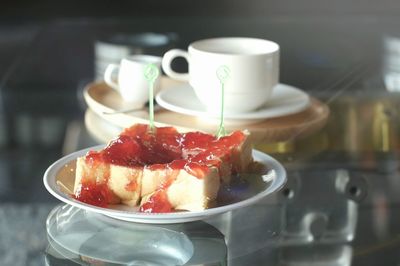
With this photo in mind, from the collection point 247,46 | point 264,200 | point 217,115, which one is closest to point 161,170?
point 264,200

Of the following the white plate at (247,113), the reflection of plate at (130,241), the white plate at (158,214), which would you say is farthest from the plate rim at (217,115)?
the reflection of plate at (130,241)

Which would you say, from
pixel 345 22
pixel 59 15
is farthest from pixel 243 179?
pixel 59 15

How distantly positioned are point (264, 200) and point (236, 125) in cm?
27

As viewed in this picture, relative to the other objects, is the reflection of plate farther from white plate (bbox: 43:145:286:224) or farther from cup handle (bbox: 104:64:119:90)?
cup handle (bbox: 104:64:119:90)

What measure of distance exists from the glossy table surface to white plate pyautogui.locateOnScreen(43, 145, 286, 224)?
0.03 meters

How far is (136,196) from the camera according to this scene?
0.91 metres

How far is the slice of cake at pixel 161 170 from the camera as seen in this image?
885 millimetres

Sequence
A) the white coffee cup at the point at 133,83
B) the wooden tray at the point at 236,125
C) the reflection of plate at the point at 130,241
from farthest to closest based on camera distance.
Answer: the white coffee cup at the point at 133,83
the wooden tray at the point at 236,125
the reflection of plate at the point at 130,241

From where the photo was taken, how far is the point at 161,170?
90 centimetres

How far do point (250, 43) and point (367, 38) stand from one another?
0.78 m

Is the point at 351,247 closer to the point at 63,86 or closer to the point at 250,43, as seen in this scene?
the point at 250,43

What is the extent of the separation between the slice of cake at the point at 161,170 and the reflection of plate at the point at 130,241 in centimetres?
3

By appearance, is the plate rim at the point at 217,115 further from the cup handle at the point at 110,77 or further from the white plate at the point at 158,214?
the white plate at the point at 158,214

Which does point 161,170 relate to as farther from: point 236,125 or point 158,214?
point 236,125
